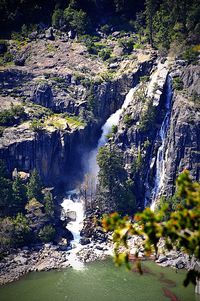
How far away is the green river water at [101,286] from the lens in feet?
239

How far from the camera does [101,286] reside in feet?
252

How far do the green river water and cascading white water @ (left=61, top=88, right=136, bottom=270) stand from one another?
5.29m

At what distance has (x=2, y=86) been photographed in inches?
5094

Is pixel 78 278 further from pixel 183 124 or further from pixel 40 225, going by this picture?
pixel 183 124

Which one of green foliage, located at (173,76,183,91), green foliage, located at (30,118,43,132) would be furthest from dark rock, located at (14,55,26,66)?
green foliage, located at (173,76,183,91)

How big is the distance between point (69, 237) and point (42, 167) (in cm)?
2051

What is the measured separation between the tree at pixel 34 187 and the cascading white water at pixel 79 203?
9.28 m

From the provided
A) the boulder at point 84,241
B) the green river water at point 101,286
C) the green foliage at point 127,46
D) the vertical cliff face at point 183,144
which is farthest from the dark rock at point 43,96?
the green river water at point 101,286

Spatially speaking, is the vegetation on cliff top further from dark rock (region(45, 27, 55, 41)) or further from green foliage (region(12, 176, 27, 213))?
dark rock (region(45, 27, 55, 41))

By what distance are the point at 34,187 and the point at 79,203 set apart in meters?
14.2

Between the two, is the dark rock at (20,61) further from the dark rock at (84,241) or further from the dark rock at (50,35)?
the dark rock at (84,241)

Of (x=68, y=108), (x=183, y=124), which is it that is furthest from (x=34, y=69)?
(x=183, y=124)

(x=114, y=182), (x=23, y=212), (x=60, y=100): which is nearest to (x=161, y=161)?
(x=114, y=182)

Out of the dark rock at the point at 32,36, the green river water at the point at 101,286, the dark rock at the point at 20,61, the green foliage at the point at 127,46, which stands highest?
→ the dark rock at the point at 32,36
